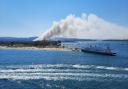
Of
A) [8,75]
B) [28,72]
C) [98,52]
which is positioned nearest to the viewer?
[8,75]

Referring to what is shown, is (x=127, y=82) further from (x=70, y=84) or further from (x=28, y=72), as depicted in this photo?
(x=28, y=72)

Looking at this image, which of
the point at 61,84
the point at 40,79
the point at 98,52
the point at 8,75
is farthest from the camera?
the point at 98,52

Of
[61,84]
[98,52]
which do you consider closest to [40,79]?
[61,84]

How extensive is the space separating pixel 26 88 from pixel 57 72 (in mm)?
13505

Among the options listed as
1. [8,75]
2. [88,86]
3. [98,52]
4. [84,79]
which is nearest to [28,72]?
[8,75]

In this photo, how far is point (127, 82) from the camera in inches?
1797

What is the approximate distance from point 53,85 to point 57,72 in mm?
11026

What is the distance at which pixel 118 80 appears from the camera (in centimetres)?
4719

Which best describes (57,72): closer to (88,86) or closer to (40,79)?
(40,79)

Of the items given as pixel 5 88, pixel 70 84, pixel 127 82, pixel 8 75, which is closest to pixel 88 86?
pixel 70 84

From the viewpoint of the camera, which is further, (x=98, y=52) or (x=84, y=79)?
(x=98, y=52)

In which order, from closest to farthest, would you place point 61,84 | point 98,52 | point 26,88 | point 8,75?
1. point 26,88
2. point 61,84
3. point 8,75
4. point 98,52

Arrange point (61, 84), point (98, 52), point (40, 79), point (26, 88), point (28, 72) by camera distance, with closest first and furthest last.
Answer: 1. point (26, 88)
2. point (61, 84)
3. point (40, 79)
4. point (28, 72)
5. point (98, 52)

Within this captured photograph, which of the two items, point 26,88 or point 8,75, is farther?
point 8,75
